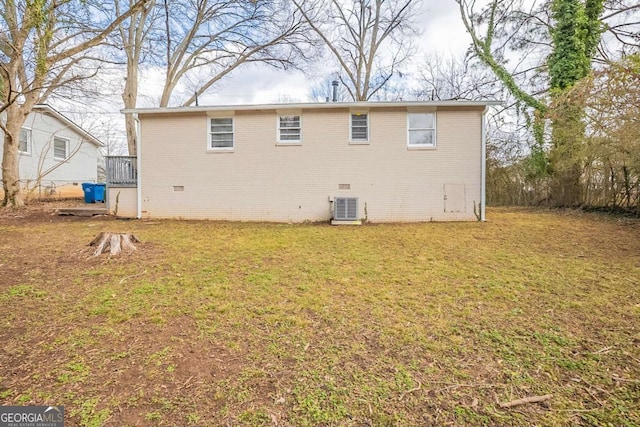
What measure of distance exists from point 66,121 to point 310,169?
14360 millimetres

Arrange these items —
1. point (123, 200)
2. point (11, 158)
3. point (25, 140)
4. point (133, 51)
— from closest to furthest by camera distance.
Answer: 1. point (123, 200)
2. point (11, 158)
3. point (25, 140)
4. point (133, 51)

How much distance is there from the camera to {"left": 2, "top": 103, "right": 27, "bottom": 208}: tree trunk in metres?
9.41

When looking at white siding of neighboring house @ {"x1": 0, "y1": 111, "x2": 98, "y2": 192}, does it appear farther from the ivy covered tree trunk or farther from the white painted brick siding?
the ivy covered tree trunk

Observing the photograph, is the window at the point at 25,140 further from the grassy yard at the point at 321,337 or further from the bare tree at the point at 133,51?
the grassy yard at the point at 321,337

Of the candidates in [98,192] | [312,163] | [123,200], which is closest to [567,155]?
[312,163]

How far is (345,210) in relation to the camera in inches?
328

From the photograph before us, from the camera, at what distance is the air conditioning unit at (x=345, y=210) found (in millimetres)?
8320

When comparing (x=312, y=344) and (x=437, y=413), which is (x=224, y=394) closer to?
(x=312, y=344)

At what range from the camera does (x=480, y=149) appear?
27.8 feet

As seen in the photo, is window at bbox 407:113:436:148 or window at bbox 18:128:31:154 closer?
window at bbox 407:113:436:148

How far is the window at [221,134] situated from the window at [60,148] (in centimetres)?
1115

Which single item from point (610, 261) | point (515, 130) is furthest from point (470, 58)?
point (610, 261)

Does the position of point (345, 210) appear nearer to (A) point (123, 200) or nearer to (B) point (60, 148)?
(A) point (123, 200)

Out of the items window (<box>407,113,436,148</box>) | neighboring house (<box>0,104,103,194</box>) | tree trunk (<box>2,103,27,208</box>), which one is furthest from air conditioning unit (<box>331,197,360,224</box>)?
neighboring house (<box>0,104,103,194</box>)
